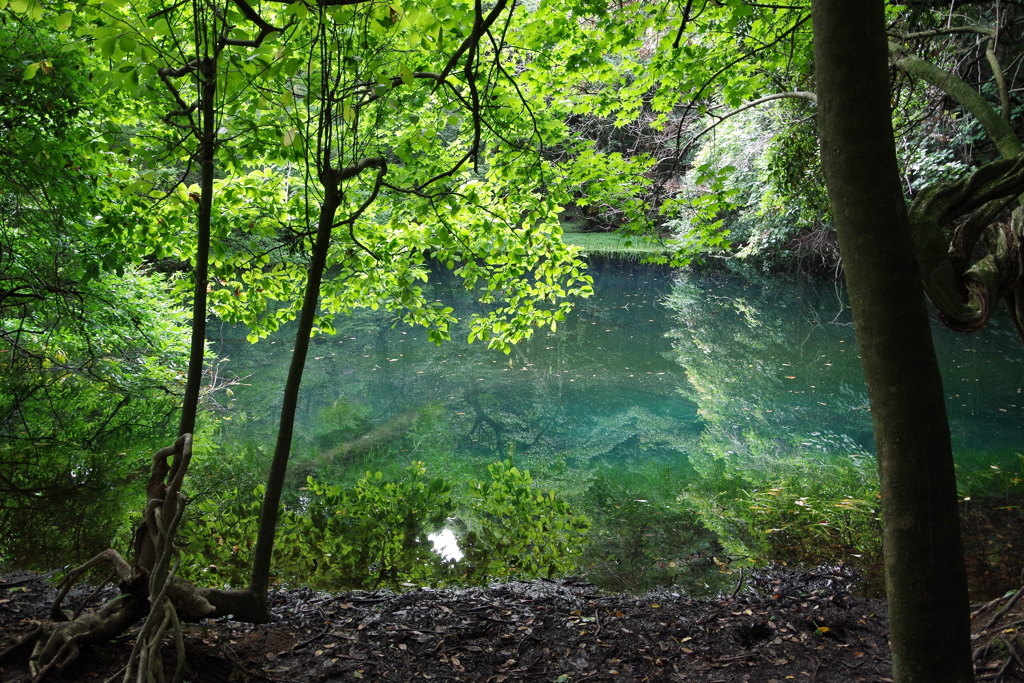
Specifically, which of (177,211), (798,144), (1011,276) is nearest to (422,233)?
(177,211)

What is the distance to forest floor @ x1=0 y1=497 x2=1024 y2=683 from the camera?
324 centimetres

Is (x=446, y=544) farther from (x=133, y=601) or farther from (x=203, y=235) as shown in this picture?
(x=203, y=235)

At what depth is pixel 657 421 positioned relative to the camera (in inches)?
431

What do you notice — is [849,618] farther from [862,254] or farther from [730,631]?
[862,254]

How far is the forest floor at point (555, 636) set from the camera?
324 centimetres

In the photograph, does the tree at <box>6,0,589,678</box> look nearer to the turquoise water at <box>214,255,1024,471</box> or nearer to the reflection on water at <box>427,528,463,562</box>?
the reflection on water at <box>427,528,463,562</box>

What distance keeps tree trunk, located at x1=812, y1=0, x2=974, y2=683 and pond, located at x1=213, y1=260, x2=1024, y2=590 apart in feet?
13.7

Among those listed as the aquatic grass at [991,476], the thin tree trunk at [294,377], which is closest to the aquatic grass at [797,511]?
the aquatic grass at [991,476]

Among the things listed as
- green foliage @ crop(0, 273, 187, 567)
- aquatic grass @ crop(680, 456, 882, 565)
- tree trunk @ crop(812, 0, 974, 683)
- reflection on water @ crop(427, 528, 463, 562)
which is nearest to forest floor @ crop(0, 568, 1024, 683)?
aquatic grass @ crop(680, 456, 882, 565)

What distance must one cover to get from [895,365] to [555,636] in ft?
Answer: 10.8

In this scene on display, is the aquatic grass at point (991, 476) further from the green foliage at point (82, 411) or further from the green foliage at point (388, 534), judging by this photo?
the green foliage at point (82, 411)

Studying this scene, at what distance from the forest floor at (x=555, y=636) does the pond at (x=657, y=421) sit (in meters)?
0.75

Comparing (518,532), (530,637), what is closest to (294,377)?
(530,637)

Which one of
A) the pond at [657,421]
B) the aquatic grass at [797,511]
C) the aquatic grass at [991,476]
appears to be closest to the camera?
the aquatic grass at [797,511]
